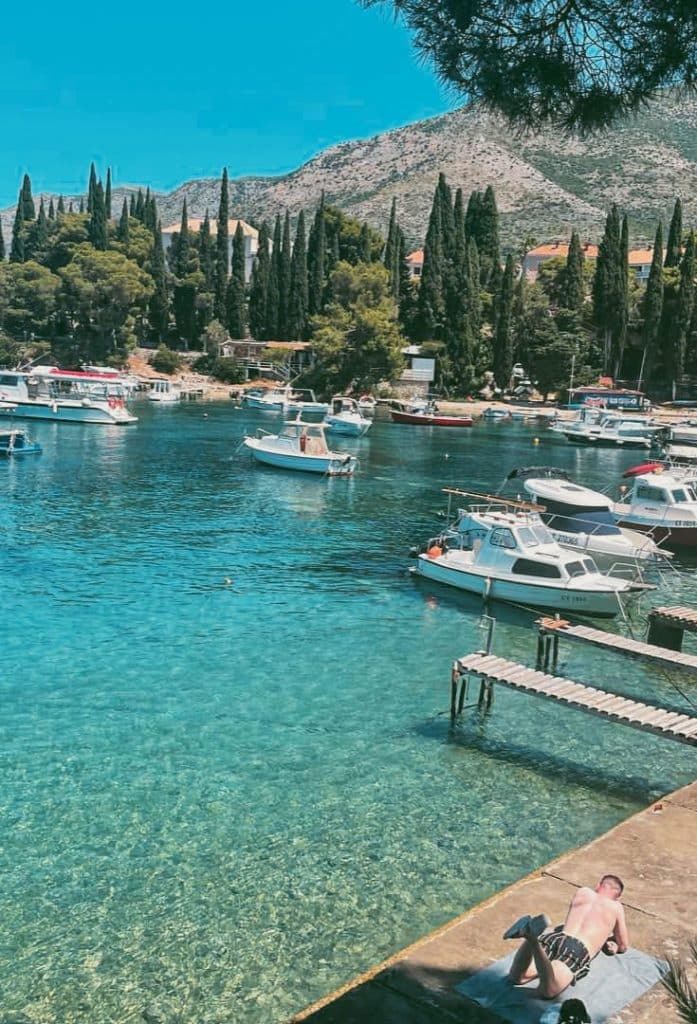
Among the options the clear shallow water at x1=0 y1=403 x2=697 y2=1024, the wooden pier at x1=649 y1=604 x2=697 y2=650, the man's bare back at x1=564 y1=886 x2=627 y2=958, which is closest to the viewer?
the man's bare back at x1=564 y1=886 x2=627 y2=958

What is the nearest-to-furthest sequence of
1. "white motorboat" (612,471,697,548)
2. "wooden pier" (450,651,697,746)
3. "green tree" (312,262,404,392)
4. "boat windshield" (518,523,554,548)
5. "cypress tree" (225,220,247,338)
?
1. "wooden pier" (450,651,697,746)
2. "boat windshield" (518,523,554,548)
3. "white motorboat" (612,471,697,548)
4. "green tree" (312,262,404,392)
5. "cypress tree" (225,220,247,338)

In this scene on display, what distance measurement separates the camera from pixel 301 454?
59.1 meters

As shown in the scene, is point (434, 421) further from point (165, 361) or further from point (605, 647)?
point (605, 647)

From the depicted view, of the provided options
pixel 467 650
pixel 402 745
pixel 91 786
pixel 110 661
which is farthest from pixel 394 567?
pixel 91 786

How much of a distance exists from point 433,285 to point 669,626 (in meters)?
99.3

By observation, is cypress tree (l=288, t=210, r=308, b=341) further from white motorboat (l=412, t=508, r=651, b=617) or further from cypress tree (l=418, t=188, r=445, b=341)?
white motorboat (l=412, t=508, r=651, b=617)

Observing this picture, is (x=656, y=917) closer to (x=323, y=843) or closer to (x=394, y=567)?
(x=323, y=843)

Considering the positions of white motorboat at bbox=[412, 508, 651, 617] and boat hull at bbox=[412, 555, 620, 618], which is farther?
white motorboat at bbox=[412, 508, 651, 617]

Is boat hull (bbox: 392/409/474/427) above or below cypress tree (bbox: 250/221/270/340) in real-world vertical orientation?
below

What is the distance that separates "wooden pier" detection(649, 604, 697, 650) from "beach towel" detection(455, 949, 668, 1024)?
15146mm

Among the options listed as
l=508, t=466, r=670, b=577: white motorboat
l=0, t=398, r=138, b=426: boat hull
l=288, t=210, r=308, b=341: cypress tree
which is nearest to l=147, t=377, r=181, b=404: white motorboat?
l=288, t=210, r=308, b=341: cypress tree

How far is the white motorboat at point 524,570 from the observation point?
2842cm

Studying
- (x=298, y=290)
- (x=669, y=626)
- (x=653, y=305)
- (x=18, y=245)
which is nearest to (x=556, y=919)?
(x=669, y=626)

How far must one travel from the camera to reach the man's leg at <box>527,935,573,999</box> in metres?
9.62
